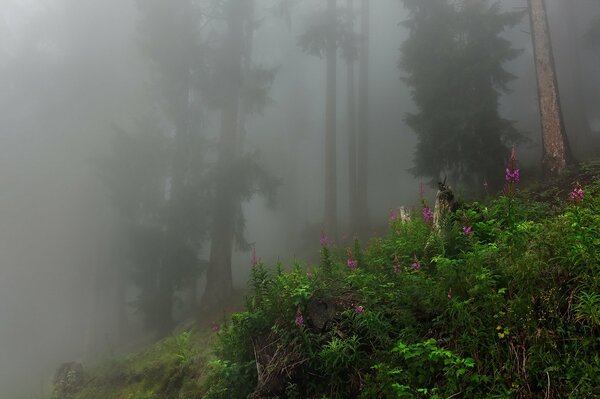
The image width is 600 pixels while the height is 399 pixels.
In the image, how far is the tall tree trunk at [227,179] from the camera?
1499 cm

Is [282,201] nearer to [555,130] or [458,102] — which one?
[458,102]

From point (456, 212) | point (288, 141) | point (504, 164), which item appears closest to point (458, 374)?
point (456, 212)

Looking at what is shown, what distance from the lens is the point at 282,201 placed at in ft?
112

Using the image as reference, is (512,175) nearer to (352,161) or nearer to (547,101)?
(547,101)

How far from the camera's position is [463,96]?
1423 centimetres

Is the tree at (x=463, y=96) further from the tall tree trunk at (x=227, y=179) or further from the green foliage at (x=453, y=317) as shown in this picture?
the green foliage at (x=453, y=317)

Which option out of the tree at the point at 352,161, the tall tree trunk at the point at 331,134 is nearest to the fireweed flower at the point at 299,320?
the tall tree trunk at the point at 331,134

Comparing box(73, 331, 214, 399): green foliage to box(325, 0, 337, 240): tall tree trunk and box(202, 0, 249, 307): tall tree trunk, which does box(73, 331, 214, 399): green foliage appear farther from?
box(325, 0, 337, 240): tall tree trunk

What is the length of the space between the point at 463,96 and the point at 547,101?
3.89m

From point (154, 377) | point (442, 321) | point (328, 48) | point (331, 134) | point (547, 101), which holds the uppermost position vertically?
point (328, 48)

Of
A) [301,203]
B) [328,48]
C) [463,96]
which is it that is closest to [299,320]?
[463,96]

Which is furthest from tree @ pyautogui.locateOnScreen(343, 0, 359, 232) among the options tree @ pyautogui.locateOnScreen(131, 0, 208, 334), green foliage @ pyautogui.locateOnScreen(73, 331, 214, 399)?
green foliage @ pyautogui.locateOnScreen(73, 331, 214, 399)

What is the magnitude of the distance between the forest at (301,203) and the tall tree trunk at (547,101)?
0.07m

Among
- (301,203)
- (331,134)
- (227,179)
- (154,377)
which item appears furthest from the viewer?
(301,203)
